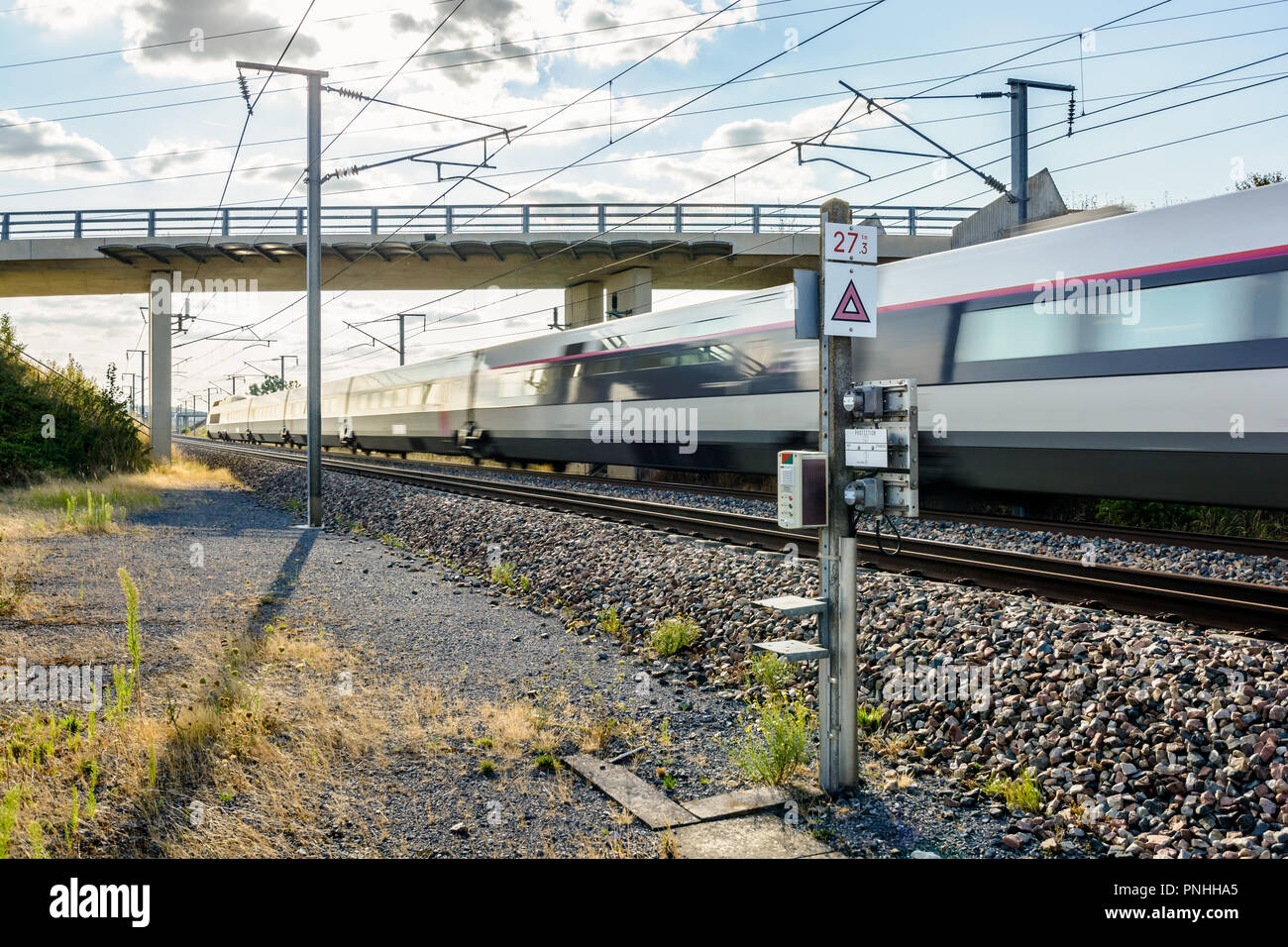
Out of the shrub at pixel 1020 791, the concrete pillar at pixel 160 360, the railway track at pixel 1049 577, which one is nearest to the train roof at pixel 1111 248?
the railway track at pixel 1049 577

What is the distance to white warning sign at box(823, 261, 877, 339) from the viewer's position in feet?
14.6

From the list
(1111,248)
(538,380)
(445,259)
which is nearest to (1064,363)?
(1111,248)

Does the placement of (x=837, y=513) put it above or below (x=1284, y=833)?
above

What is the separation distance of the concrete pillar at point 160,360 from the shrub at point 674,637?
27323 mm

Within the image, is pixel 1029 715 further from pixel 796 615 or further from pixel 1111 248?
Answer: pixel 1111 248

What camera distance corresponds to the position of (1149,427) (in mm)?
9680

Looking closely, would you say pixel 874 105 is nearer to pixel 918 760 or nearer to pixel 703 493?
pixel 703 493

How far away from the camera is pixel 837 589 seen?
4.55 metres

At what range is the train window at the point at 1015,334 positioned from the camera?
34.1ft

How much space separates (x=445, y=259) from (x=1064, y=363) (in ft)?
71.3

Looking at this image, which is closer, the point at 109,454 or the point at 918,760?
the point at 918,760

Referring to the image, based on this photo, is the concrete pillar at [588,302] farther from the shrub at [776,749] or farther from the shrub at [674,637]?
the shrub at [776,749]

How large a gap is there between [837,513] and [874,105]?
1213cm
